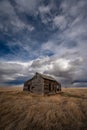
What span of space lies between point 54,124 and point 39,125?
3.69ft

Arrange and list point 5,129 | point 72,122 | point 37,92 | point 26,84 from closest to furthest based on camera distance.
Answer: point 5,129, point 72,122, point 37,92, point 26,84

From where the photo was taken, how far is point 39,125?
7859 millimetres

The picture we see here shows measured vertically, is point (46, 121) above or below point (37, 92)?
below

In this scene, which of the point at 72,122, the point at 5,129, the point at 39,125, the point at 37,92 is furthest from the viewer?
the point at 37,92

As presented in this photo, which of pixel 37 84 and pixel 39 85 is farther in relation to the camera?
pixel 37 84

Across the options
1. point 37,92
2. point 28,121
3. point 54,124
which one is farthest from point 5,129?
point 37,92

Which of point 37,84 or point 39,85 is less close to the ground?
point 37,84

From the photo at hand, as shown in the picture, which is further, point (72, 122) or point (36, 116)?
point (36, 116)

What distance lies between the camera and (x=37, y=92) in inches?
1083

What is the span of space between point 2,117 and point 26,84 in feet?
69.5

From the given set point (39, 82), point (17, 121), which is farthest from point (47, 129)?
point (39, 82)

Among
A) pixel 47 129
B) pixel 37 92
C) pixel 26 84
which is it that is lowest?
pixel 47 129

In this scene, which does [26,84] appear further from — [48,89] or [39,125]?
[39,125]

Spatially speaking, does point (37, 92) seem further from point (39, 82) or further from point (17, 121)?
point (17, 121)
